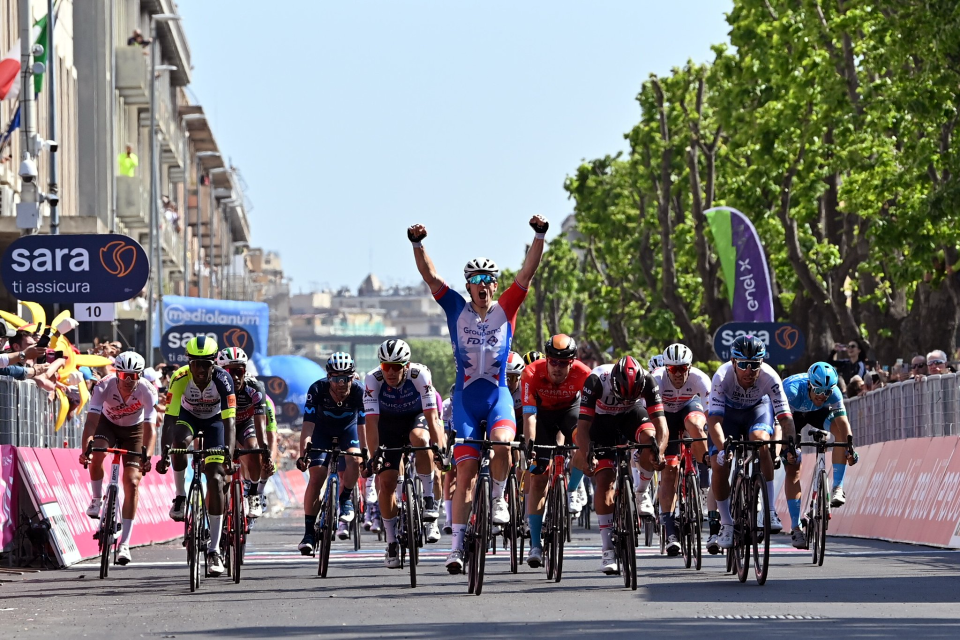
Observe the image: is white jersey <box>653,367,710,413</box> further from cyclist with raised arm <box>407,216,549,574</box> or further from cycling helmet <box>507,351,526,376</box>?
cyclist with raised arm <box>407,216,549,574</box>

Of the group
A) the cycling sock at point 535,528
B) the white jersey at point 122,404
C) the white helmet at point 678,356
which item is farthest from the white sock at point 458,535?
the white jersey at point 122,404

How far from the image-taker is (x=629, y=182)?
199ft

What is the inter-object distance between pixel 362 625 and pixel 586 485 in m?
13.1

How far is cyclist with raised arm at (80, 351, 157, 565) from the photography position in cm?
1761

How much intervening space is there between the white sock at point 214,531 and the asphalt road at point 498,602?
0.31m

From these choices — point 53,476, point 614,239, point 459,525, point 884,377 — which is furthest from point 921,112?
point 614,239

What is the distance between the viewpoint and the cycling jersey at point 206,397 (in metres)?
16.2

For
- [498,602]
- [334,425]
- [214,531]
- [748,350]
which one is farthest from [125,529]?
[748,350]

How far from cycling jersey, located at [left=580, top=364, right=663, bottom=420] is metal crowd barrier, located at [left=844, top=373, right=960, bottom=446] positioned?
6.08 meters

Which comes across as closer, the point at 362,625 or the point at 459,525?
the point at 362,625

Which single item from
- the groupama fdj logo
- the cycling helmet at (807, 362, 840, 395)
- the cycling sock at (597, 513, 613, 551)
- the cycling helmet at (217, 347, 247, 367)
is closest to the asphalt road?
the cycling sock at (597, 513, 613, 551)

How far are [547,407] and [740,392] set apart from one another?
5.00 feet

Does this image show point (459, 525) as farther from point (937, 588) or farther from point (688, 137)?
point (688, 137)

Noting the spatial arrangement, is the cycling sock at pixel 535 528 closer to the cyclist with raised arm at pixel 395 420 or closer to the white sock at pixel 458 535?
the cyclist with raised arm at pixel 395 420
